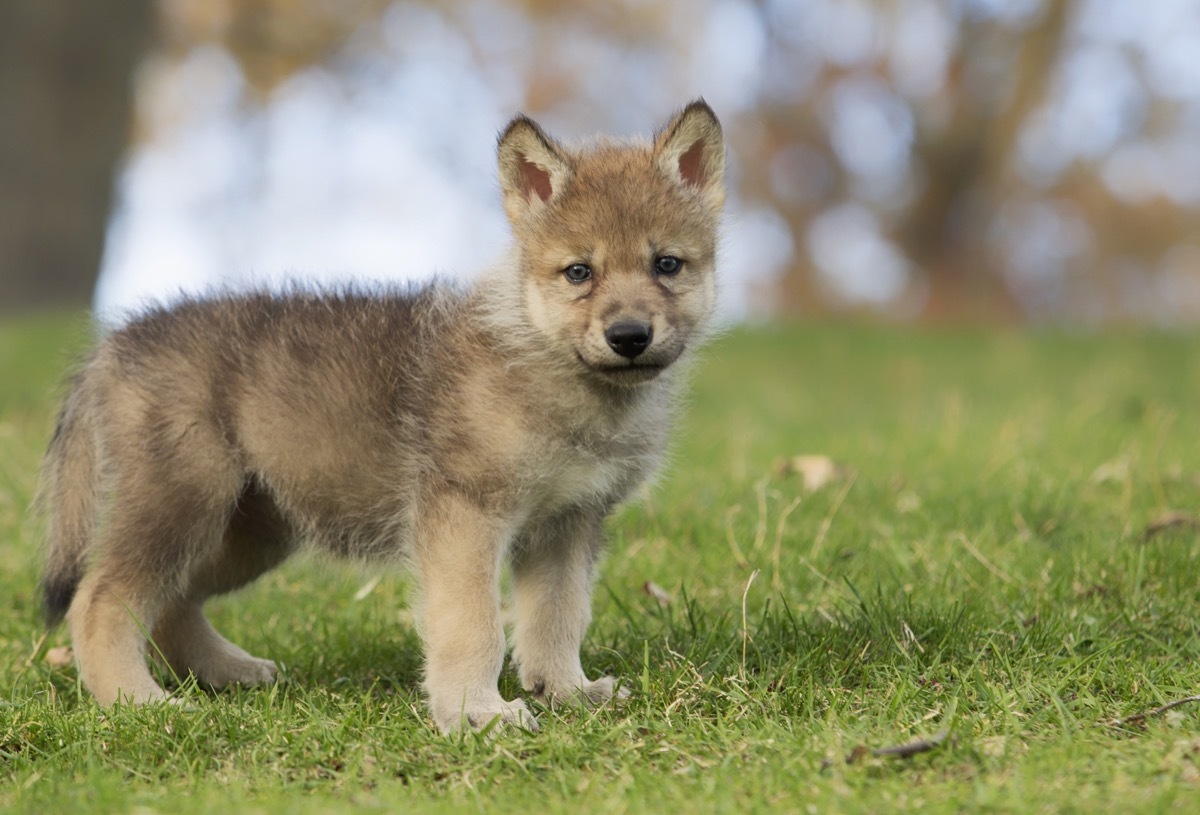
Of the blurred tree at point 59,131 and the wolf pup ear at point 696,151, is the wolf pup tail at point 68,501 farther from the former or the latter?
the blurred tree at point 59,131

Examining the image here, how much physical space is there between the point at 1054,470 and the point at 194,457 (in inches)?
169

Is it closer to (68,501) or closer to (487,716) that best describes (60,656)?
(68,501)

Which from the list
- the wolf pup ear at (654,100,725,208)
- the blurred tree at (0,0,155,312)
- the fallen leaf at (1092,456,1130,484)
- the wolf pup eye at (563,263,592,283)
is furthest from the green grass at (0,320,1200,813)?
the blurred tree at (0,0,155,312)

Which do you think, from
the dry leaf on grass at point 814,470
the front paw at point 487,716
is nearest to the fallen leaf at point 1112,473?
the dry leaf on grass at point 814,470

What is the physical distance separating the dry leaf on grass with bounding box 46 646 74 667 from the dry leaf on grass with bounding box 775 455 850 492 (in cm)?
336

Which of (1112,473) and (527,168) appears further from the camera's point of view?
(1112,473)

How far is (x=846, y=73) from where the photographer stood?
23188mm

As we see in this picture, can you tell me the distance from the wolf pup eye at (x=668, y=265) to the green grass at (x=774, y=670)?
900 mm

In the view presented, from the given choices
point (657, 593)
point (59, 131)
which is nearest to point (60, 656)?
point (657, 593)

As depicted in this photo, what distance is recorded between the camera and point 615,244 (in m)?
4.05

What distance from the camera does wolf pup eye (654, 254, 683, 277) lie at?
412 cm

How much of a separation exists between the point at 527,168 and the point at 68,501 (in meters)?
1.97

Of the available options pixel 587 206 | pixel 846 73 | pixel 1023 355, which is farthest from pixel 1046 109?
pixel 587 206

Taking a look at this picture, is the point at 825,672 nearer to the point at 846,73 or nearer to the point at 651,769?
the point at 651,769
